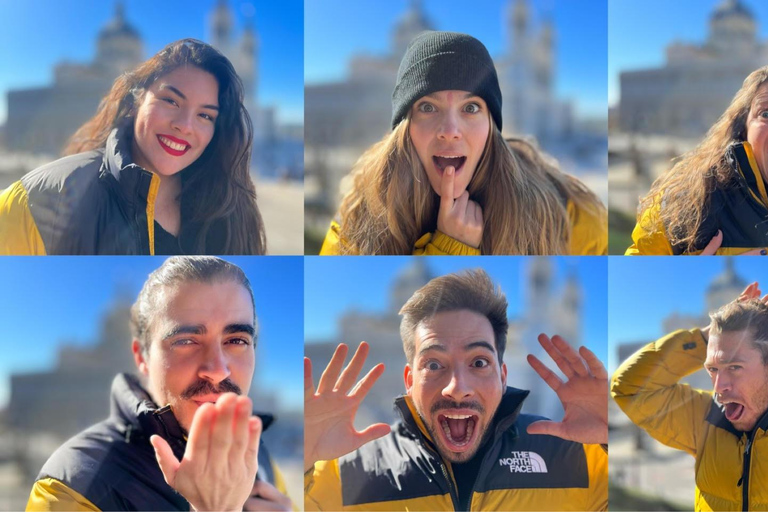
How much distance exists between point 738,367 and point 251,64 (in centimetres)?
256

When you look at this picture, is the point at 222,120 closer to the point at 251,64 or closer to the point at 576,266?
the point at 251,64

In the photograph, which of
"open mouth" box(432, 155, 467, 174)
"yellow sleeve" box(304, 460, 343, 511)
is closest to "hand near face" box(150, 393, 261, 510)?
"yellow sleeve" box(304, 460, 343, 511)

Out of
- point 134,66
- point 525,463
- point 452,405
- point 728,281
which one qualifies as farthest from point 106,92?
point 728,281

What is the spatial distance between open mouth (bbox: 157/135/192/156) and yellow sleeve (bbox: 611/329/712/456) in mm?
2166

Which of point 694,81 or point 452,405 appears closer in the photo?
point 452,405

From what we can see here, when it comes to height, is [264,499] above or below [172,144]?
below

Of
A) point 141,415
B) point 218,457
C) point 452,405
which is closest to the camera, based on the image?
point 218,457

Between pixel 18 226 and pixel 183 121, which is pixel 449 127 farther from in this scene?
pixel 18 226

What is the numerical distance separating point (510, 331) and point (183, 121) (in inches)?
67.0

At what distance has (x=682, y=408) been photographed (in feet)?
11.7

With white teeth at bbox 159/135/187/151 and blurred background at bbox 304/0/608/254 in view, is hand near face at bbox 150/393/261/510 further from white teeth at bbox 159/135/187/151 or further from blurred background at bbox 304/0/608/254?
white teeth at bbox 159/135/187/151

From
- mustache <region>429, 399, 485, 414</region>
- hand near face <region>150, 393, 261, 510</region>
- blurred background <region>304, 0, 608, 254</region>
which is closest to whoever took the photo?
hand near face <region>150, 393, 261, 510</region>

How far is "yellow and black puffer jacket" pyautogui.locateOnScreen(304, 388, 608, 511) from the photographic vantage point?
3.50 metres

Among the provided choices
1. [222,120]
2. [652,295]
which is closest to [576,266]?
[652,295]
